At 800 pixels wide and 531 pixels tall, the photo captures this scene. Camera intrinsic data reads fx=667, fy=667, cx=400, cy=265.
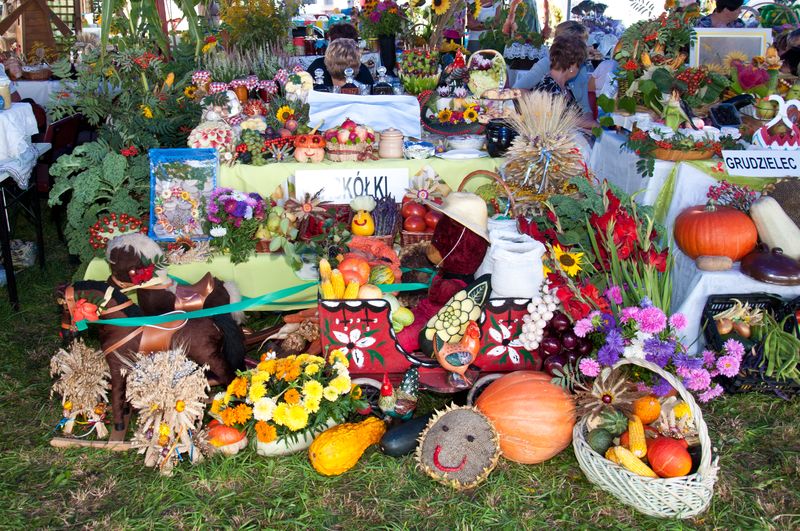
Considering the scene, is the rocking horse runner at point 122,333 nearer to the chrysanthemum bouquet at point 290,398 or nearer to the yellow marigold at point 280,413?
the chrysanthemum bouquet at point 290,398

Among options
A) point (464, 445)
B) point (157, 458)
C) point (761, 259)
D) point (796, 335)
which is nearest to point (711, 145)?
point (761, 259)

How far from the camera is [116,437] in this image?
3322mm

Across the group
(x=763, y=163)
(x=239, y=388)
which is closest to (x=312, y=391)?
(x=239, y=388)

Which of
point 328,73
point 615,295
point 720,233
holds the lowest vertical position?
point 615,295

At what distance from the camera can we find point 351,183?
15.2 feet

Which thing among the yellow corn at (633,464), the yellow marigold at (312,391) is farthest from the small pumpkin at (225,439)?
the yellow corn at (633,464)

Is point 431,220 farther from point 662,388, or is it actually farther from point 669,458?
point 669,458

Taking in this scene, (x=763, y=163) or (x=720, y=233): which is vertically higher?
(x=763, y=163)

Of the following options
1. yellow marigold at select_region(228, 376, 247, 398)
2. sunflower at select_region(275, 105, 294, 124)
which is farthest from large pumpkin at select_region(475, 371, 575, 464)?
sunflower at select_region(275, 105, 294, 124)

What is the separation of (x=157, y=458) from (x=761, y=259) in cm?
320

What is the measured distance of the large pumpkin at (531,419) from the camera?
10.0 ft

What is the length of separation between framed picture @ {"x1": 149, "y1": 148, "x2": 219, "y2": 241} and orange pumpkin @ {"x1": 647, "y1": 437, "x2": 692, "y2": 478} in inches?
119

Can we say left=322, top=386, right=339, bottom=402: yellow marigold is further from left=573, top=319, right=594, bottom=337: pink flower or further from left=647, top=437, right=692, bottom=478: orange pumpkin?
left=647, top=437, right=692, bottom=478: orange pumpkin

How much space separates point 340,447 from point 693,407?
153cm
